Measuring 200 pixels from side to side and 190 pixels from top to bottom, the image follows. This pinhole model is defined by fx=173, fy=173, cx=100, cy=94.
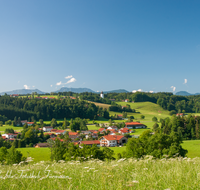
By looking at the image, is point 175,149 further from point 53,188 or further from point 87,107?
point 87,107

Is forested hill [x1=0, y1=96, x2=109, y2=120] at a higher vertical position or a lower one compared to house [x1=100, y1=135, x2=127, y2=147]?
higher

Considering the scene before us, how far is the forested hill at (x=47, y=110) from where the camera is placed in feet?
496

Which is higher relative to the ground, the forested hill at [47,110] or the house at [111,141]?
the forested hill at [47,110]

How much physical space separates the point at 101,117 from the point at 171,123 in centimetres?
8446

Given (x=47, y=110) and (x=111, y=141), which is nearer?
(x=111, y=141)

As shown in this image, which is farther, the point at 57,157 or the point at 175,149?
the point at 57,157

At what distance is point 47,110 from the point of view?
15888cm

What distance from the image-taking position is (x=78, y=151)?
29.6m

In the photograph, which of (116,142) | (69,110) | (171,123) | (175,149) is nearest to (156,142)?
(175,149)

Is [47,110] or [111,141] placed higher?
[47,110]

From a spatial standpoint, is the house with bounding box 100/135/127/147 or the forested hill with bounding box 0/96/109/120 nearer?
the house with bounding box 100/135/127/147

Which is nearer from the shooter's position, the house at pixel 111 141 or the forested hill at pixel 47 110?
the house at pixel 111 141

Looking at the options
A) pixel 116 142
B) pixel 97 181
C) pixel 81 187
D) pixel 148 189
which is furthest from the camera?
pixel 116 142

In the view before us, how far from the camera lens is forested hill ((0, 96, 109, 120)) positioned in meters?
151
